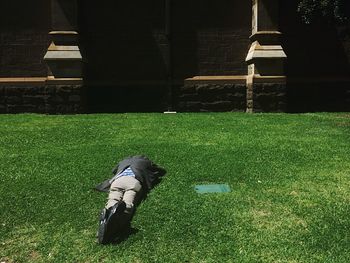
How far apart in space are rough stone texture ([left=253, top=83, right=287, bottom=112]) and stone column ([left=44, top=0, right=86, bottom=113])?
4.87m

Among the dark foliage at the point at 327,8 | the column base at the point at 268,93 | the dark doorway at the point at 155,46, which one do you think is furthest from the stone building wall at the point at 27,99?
the dark foliage at the point at 327,8

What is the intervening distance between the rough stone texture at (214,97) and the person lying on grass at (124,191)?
6707mm

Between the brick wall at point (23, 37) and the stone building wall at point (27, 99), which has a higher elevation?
the brick wall at point (23, 37)

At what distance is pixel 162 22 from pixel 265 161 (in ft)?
24.3

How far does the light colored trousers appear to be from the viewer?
4.75m

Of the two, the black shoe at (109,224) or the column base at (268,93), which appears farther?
the column base at (268,93)

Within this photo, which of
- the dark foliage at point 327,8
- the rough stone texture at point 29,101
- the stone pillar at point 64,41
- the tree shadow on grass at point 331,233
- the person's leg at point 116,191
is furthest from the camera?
the rough stone texture at point 29,101

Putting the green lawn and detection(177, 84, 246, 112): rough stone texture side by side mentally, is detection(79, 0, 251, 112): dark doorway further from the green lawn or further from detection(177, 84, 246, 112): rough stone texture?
the green lawn

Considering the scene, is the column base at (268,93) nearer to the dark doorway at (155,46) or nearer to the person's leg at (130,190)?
the dark doorway at (155,46)

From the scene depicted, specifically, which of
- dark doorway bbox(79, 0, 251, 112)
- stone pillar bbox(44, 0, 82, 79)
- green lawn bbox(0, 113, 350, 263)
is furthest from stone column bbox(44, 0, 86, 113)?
green lawn bbox(0, 113, 350, 263)

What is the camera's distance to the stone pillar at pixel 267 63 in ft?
39.4

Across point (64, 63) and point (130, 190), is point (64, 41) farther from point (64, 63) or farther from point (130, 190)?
point (130, 190)

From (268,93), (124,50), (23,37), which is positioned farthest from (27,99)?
(268,93)

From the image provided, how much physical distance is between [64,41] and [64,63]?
65 centimetres
